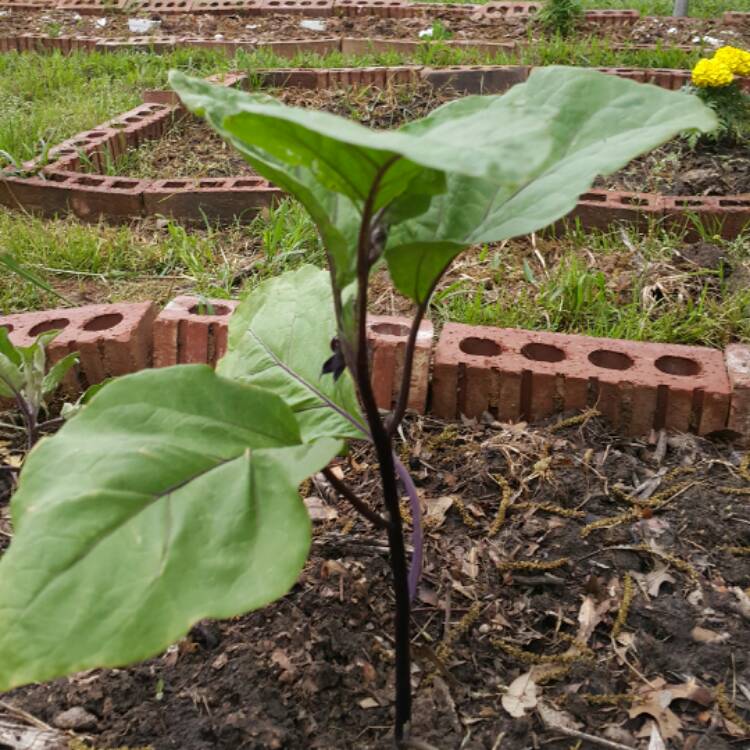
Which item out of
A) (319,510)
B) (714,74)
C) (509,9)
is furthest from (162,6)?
(319,510)

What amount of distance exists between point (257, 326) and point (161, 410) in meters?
0.41

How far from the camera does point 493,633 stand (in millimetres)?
1427

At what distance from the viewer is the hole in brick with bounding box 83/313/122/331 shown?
2174 millimetres

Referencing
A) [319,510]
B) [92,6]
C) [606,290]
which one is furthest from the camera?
[92,6]

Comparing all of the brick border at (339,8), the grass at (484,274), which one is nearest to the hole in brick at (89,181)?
the grass at (484,274)

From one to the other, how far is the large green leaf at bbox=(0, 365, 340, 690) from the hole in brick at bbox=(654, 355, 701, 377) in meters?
1.29

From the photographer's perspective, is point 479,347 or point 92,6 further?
point 92,6

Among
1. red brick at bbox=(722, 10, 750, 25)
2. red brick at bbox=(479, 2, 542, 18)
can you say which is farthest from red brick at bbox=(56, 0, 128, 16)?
red brick at bbox=(722, 10, 750, 25)

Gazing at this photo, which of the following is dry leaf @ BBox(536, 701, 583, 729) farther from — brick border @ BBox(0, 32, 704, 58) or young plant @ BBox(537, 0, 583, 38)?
young plant @ BBox(537, 0, 583, 38)

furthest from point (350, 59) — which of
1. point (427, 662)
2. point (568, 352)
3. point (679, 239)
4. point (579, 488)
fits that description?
point (427, 662)

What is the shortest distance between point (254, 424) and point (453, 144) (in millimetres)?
463

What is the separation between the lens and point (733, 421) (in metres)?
1.91

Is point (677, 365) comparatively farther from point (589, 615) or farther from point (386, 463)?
point (386, 463)

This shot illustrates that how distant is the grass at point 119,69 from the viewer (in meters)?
4.06
